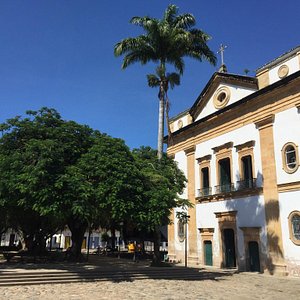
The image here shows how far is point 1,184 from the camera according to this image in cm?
1611

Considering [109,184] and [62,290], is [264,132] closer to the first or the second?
[109,184]

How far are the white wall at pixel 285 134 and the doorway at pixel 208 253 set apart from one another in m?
7.57

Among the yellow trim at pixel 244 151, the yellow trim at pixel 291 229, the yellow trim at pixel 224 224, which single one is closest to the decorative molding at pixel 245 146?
the yellow trim at pixel 244 151

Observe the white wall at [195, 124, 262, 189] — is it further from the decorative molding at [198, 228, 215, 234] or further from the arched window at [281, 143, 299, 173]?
the decorative molding at [198, 228, 215, 234]

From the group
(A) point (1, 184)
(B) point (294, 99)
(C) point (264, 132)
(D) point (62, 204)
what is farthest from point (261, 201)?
(A) point (1, 184)

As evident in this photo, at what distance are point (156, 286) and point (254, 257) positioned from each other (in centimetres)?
839

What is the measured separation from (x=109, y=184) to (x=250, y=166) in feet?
→ 33.9

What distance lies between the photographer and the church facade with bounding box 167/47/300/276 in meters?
19.9

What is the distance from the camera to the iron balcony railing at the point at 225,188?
930 inches

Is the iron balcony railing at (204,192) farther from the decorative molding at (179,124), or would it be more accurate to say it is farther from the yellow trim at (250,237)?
the decorative molding at (179,124)

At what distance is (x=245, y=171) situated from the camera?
23125 millimetres

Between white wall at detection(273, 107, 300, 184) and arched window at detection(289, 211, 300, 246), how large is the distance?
1.82 meters

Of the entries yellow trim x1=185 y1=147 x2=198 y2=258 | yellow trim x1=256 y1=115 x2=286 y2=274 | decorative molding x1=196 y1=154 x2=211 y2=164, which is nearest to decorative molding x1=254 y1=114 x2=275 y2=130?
yellow trim x1=256 y1=115 x2=286 y2=274

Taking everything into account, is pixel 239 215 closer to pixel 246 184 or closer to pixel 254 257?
pixel 246 184
